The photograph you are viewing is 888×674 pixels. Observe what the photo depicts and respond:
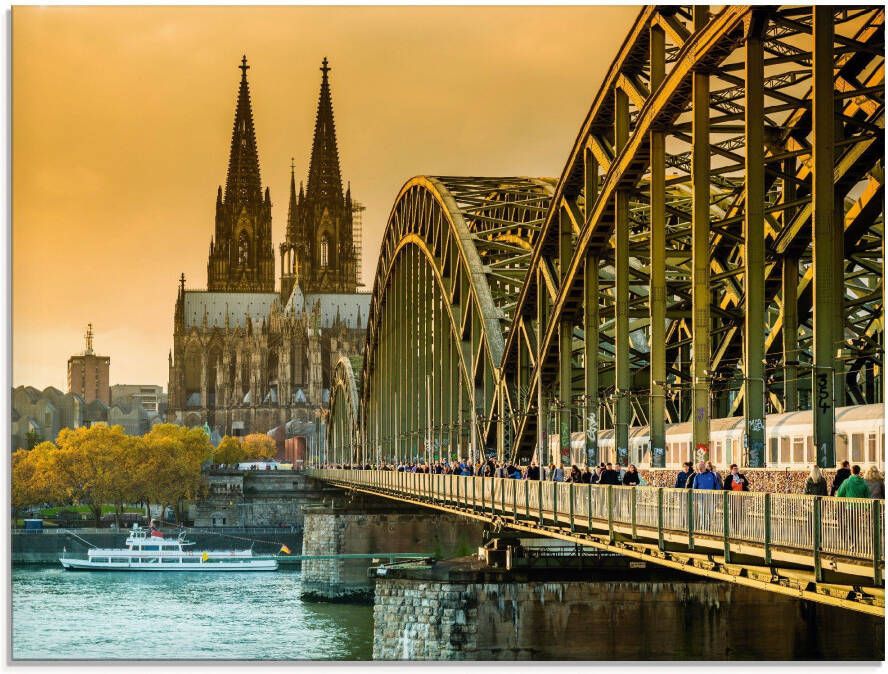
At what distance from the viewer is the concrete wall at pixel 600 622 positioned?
94.5ft

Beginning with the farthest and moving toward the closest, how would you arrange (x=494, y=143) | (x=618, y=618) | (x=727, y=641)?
(x=494, y=143) → (x=618, y=618) → (x=727, y=641)

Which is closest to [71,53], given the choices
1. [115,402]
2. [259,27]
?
[259,27]

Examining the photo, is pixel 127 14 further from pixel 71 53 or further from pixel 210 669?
pixel 210 669

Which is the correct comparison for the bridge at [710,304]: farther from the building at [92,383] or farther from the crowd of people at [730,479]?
the building at [92,383]

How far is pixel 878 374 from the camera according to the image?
30.4m

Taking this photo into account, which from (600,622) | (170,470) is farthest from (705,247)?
(170,470)

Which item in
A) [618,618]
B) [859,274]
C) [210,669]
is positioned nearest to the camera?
[210,669]

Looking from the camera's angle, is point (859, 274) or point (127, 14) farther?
point (859, 274)

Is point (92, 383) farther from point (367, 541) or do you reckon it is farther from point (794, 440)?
point (794, 440)

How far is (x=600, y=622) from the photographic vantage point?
109 feet

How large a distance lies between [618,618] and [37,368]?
12058 millimetres

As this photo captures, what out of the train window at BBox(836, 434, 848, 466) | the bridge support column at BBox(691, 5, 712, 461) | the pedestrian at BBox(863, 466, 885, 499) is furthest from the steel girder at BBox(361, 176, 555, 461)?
the pedestrian at BBox(863, 466, 885, 499)

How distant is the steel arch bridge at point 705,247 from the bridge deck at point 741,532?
1.91m

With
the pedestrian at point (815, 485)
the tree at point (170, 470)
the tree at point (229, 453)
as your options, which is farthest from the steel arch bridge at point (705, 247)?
the tree at point (229, 453)
